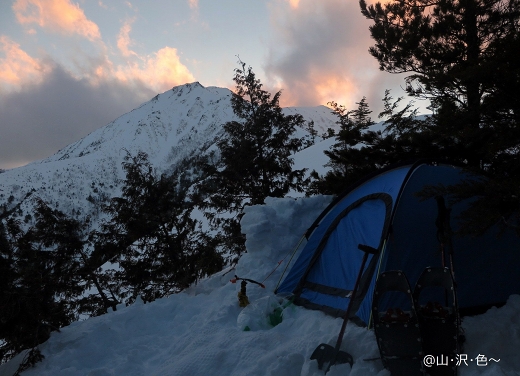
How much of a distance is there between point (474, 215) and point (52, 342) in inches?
269

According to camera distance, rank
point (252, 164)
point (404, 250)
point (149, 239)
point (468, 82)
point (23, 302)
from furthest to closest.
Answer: point (149, 239), point (252, 164), point (23, 302), point (404, 250), point (468, 82)

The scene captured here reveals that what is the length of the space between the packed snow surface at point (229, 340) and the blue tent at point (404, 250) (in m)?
0.30

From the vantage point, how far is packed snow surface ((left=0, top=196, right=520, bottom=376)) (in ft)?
13.3

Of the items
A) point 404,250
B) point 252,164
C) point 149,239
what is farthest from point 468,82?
point 149,239

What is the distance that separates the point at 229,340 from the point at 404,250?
2971 millimetres

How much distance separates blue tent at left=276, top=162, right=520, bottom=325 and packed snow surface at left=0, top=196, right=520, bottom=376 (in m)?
0.30

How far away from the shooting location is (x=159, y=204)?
576 inches

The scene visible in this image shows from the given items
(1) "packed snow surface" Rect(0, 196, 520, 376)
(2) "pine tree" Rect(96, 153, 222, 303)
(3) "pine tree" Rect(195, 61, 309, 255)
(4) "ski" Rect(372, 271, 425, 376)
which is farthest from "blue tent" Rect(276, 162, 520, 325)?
(2) "pine tree" Rect(96, 153, 222, 303)

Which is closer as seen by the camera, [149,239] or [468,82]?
[468,82]

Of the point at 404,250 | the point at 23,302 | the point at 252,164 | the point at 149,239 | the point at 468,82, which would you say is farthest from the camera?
the point at 149,239

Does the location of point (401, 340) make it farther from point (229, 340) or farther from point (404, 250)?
point (229, 340)

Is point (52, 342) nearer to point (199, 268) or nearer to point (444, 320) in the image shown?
point (444, 320)

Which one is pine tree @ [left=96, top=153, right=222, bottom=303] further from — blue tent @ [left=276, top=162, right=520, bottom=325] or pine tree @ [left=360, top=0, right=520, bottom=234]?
pine tree @ [left=360, top=0, right=520, bottom=234]

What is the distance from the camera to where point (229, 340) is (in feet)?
16.8
